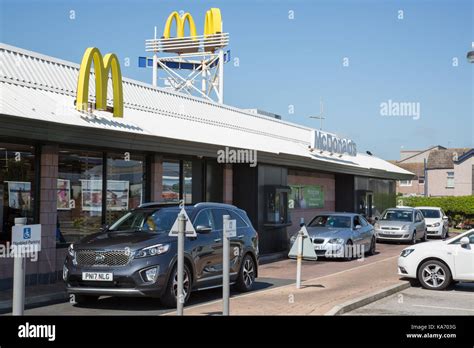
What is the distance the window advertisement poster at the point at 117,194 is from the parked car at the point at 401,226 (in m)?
14.5

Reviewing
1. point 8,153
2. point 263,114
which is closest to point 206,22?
point 263,114

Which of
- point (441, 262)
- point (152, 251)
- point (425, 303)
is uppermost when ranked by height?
point (152, 251)

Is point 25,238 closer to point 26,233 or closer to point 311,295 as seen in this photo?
point 26,233

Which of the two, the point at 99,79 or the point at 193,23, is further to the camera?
the point at 193,23

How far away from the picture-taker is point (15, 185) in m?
12.3

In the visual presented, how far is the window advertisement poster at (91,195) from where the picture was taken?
552 inches

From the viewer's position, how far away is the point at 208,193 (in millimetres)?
18875

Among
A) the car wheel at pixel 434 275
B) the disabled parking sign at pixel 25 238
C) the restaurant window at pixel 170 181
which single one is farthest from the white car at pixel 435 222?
the disabled parking sign at pixel 25 238

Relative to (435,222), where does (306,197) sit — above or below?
above

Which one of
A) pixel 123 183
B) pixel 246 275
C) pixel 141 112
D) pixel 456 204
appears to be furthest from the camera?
pixel 456 204

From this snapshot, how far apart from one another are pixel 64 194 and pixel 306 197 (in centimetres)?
1481

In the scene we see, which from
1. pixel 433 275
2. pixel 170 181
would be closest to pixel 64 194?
pixel 170 181

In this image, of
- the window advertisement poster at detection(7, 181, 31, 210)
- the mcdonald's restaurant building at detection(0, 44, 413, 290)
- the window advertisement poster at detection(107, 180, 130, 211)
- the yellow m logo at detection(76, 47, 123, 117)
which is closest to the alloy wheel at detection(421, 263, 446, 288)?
the mcdonald's restaurant building at detection(0, 44, 413, 290)

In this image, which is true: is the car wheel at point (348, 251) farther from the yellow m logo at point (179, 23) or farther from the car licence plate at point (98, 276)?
the yellow m logo at point (179, 23)
